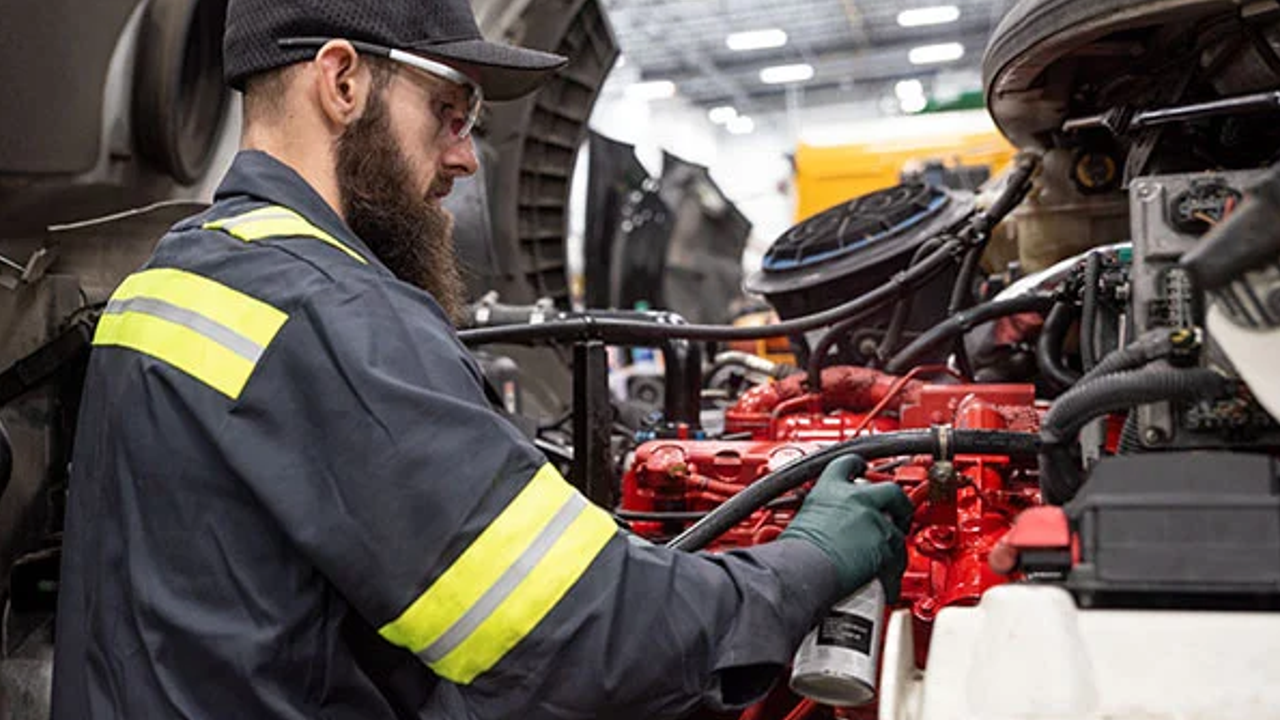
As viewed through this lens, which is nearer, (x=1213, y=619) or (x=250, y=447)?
(x=1213, y=619)

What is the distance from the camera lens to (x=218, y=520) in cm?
131

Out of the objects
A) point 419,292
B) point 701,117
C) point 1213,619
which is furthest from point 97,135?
point 701,117

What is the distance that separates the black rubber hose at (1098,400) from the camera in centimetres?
118

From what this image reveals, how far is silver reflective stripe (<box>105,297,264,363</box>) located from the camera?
129 centimetres

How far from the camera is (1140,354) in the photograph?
126 cm


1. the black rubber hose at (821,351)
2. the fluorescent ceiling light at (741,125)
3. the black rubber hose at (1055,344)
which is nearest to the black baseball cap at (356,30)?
the black rubber hose at (1055,344)

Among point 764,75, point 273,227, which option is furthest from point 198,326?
point 764,75

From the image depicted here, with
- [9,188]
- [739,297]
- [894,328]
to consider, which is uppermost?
[9,188]

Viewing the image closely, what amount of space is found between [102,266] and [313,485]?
67.1 inches

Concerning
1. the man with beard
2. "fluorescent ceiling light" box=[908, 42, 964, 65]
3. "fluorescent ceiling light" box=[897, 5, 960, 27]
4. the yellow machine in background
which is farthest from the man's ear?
"fluorescent ceiling light" box=[908, 42, 964, 65]

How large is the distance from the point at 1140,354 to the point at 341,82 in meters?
0.98

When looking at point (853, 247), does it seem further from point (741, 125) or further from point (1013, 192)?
point (741, 125)

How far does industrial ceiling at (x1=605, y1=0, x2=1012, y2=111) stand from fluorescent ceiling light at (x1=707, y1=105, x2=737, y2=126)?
15 cm

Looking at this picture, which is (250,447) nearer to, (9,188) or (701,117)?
(9,188)
